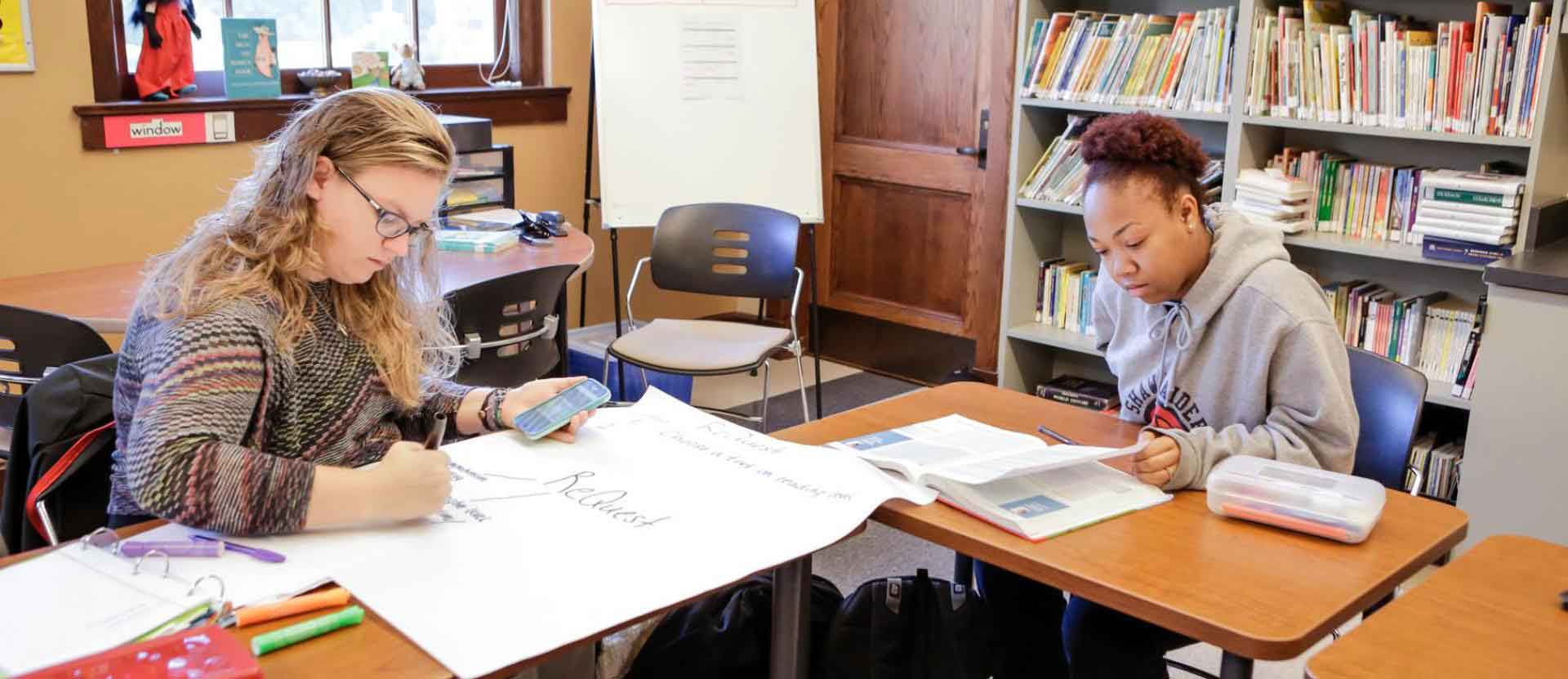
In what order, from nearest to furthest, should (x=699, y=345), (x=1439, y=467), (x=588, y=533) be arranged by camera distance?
1. (x=588, y=533)
2. (x=1439, y=467)
3. (x=699, y=345)

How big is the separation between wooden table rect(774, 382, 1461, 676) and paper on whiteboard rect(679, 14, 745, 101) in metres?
2.75

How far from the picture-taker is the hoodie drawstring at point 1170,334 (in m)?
1.88

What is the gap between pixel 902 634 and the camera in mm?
1841

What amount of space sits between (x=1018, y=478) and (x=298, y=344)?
2.86 ft

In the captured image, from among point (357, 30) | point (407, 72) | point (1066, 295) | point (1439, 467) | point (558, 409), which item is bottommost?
point (1439, 467)

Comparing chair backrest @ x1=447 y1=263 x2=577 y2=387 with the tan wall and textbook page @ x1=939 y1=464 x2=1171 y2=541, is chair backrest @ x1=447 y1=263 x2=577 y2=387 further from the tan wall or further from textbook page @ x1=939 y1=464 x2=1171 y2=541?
textbook page @ x1=939 y1=464 x2=1171 y2=541

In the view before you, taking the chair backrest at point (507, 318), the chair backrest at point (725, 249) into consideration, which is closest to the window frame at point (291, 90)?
the chair backrest at point (725, 249)

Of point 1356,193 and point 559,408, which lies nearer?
point 559,408

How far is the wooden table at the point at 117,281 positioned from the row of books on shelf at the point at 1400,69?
1.84 metres

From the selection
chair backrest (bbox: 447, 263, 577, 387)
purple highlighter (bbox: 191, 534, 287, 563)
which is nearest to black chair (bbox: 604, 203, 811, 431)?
chair backrest (bbox: 447, 263, 577, 387)

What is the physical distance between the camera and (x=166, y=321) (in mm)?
1325

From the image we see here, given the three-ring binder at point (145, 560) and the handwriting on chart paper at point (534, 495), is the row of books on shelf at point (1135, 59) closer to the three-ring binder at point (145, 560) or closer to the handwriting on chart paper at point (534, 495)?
the handwriting on chart paper at point (534, 495)

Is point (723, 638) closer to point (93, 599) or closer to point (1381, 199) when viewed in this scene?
point (93, 599)

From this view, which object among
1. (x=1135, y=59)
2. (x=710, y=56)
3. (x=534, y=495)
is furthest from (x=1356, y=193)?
(x=534, y=495)
